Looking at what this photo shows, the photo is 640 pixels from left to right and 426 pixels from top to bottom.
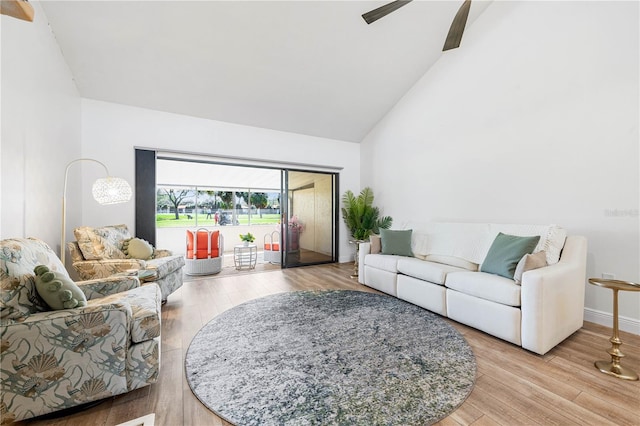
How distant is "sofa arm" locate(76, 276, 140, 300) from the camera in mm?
1902

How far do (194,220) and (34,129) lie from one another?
5.52 metres

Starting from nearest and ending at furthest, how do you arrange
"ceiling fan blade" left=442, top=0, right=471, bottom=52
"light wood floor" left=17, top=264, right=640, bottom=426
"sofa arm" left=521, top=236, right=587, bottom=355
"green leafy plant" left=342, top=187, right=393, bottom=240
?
"light wood floor" left=17, top=264, right=640, bottom=426, "sofa arm" left=521, top=236, right=587, bottom=355, "ceiling fan blade" left=442, top=0, right=471, bottom=52, "green leafy plant" left=342, top=187, right=393, bottom=240

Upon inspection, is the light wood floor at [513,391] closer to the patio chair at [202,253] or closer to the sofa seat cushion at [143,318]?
the sofa seat cushion at [143,318]

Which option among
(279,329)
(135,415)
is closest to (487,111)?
(279,329)

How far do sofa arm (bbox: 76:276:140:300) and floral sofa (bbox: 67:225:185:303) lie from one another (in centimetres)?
68

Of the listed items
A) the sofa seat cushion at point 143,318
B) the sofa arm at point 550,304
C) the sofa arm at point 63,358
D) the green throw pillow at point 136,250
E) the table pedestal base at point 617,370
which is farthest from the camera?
the green throw pillow at point 136,250

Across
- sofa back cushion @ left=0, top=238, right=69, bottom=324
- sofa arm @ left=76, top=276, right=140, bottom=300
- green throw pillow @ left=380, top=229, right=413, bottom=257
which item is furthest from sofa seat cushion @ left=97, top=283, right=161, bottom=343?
green throw pillow @ left=380, top=229, right=413, bottom=257

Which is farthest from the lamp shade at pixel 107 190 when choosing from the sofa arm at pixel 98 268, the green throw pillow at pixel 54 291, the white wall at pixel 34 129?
the green throw pillow at pixel 54 291

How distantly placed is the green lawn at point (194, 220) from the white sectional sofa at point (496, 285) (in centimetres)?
548

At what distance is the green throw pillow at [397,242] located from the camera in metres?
3.66

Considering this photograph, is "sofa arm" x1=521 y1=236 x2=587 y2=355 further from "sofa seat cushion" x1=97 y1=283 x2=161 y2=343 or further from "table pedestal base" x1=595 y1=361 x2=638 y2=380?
"sofa seat cushion" x1=97 y1=283 x2=161 y2=343

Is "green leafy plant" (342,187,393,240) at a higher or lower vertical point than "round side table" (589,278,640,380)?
higher

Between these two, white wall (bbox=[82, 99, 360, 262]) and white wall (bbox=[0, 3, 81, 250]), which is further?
white wall (bbox=[82, 99, 360, 262])

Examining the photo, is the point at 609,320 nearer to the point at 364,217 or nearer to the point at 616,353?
the point at 616,353
